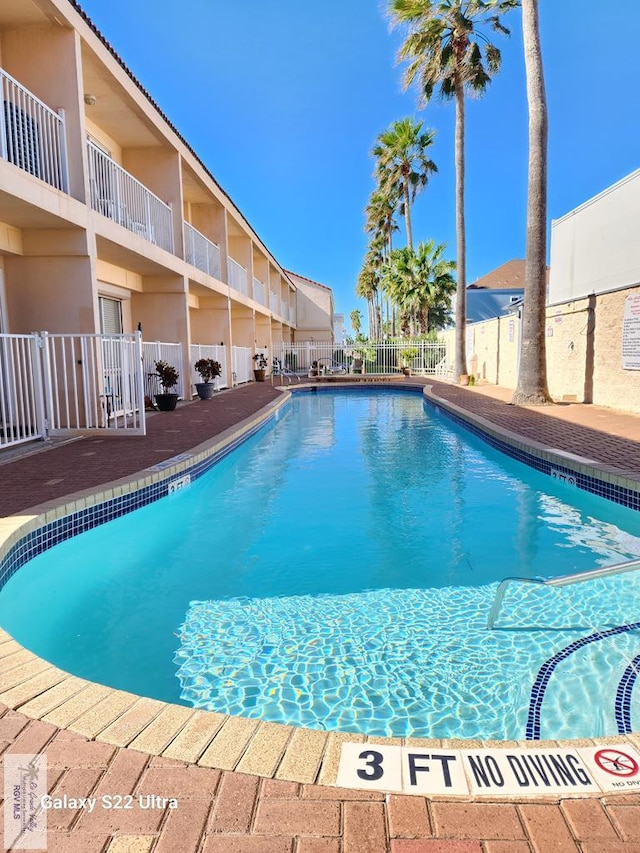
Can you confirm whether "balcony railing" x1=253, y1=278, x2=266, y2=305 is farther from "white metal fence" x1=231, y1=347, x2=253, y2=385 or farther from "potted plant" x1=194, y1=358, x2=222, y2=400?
"potted plant" x1=194, y1=358, x2=222, y2=400

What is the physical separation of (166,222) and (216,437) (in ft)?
24.0

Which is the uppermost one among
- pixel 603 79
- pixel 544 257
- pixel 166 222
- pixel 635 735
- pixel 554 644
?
pixel 603 79

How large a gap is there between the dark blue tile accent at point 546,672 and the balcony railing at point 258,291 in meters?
22.2

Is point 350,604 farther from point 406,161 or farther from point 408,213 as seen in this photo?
point 406,161

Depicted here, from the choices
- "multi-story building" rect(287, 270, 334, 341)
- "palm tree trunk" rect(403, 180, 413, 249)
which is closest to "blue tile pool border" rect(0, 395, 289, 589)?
"palm tree trunk" rect(403, 180, 413, 249)

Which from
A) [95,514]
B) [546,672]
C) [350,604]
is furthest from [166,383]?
[546,672]

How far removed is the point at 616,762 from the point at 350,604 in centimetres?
233

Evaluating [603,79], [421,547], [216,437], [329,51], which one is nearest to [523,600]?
[421,547]

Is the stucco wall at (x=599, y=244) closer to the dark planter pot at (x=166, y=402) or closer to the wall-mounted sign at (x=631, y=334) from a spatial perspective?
Result: the wall-mounted sign at (x=631, y=334)

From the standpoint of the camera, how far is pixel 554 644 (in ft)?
11.3

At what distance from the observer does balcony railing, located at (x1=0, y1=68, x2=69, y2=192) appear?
7.73 metres

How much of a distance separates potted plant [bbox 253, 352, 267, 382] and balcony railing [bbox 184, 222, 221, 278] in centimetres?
713

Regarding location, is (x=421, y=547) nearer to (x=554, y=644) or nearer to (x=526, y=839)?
(x=554, y=644)

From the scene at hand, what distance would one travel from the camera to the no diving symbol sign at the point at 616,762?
179 centimetres
